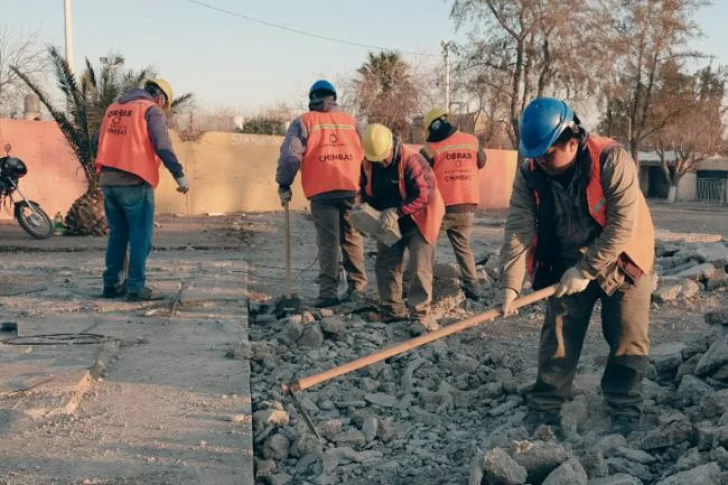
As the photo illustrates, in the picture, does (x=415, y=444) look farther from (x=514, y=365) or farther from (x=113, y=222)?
(x=113, y=222)

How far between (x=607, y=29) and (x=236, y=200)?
1103 cm

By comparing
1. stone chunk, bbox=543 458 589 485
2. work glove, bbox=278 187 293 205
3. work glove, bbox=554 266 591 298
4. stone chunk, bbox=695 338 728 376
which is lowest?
stone chunk, bbox=543 458 589 485

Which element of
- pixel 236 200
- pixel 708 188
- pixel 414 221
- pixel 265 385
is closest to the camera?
pixel 265 385

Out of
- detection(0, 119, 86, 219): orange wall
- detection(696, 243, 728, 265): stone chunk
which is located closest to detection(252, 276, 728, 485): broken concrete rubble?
detection(696, 243, 728, 265): stone chunk

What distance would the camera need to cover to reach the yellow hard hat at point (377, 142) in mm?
6133

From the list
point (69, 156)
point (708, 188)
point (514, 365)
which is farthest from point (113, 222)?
point (708, 188)

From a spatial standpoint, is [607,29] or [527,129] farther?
[607,29]

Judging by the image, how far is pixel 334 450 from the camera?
3902 mm

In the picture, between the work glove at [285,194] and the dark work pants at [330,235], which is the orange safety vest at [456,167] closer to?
the dark work pants at [330,235]

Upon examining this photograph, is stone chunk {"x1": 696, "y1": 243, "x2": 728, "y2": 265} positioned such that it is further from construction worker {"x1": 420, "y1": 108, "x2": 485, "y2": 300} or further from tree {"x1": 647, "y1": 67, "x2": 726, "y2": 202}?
tree {"x1": 647, "y1": 67, "x2": 726, "y2": 202}

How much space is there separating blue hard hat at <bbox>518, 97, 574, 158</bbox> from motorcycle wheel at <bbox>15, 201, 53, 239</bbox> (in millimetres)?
9836

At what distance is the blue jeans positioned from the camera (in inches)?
264

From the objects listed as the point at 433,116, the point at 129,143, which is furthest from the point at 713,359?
the point at 129,143

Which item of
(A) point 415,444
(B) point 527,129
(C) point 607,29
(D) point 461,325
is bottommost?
(A) point 415,444
